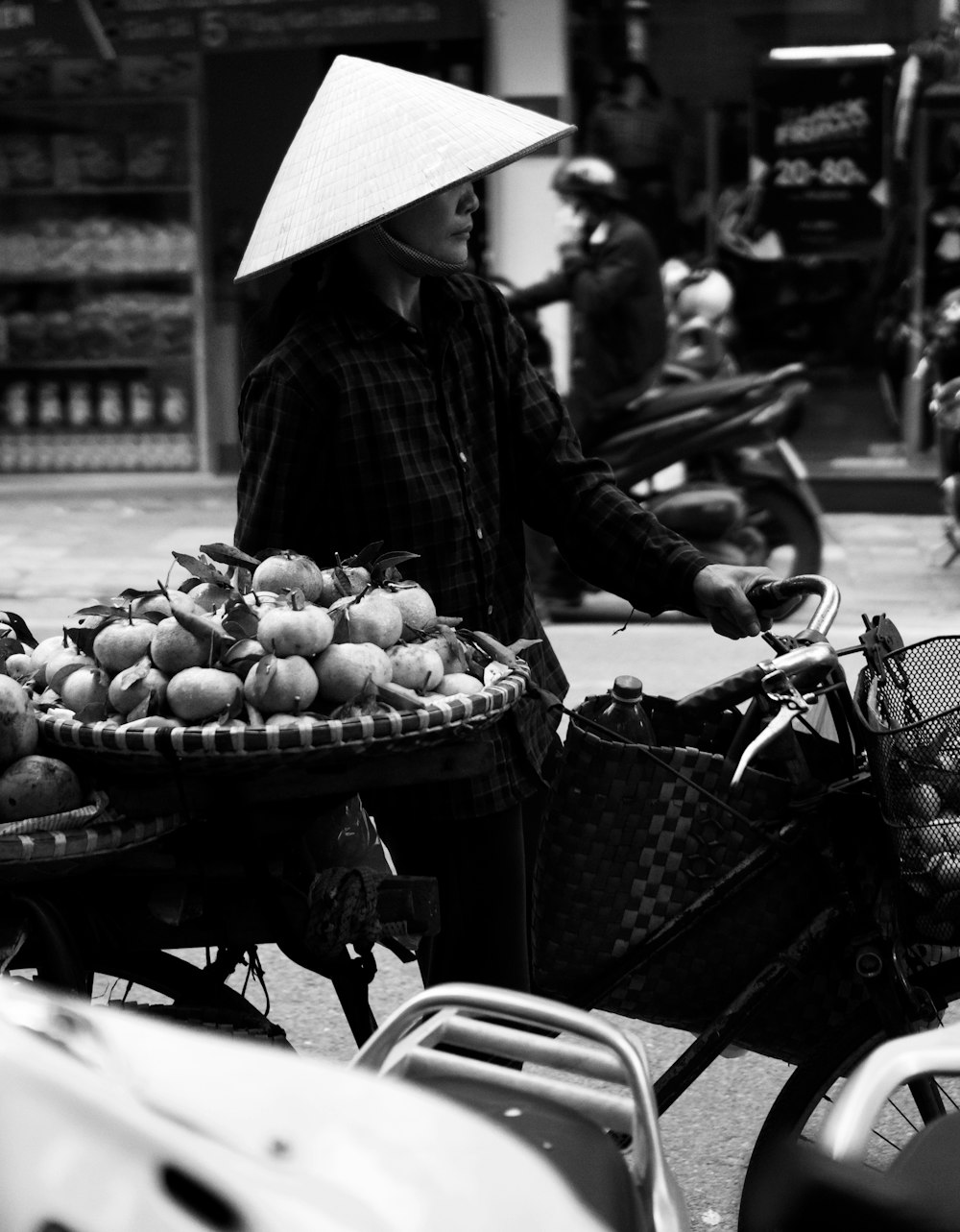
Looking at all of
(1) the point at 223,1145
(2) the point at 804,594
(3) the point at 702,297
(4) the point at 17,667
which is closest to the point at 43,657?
(4) the point at 17,667

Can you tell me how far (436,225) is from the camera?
268cm

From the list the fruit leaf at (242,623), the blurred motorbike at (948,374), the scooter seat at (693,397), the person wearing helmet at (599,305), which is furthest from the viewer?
the blurred motorbike at (948,374)

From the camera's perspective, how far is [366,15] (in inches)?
414

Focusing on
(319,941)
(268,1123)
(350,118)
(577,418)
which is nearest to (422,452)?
(350,118)

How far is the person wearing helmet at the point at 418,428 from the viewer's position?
265cm

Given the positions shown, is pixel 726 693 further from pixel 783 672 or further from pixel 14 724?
pixel 14 724

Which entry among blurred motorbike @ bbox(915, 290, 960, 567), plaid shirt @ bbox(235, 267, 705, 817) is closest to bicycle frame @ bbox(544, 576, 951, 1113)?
plaid shirt @ bbox(235, 267, 705, 817)

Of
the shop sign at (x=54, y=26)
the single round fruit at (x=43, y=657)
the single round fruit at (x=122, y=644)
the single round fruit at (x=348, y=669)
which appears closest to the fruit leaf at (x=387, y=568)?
the single round fruit at (x=348, y=669)

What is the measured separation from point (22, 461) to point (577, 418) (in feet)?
18.4

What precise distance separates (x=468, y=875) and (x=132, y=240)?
9939mm

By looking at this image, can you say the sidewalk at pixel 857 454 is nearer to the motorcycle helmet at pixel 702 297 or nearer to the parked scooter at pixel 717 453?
the motorcycle helmet at pixel 702 297

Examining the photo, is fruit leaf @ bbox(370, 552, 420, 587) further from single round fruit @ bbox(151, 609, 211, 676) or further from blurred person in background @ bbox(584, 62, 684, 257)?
blurred person in background @ bbox(584, 62, 684, 257)

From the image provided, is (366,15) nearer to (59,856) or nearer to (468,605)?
(468,605)

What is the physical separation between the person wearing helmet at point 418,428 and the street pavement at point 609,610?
9.2 inches
